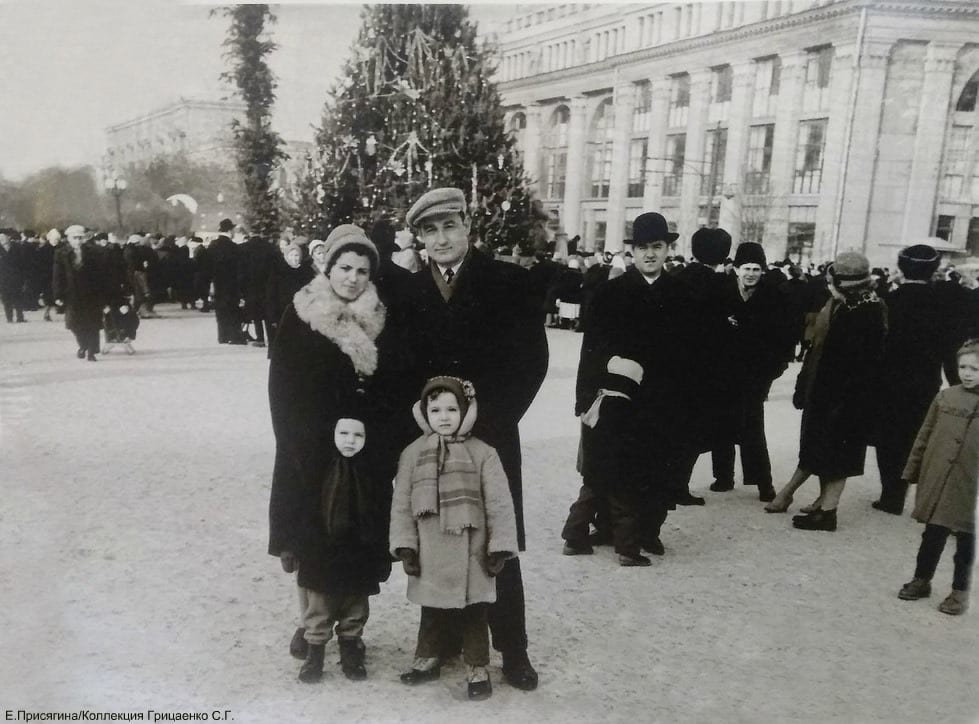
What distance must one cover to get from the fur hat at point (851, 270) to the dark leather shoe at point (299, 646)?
10.2ft

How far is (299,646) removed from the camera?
2621 mm

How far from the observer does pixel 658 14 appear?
318 centimetres

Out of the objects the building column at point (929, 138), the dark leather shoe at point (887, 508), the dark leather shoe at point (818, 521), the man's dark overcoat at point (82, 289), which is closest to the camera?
the building column at point (929, 138)

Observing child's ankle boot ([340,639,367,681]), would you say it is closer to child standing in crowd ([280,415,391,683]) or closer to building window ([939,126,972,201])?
child standing in crowd ([280,415,391,683])

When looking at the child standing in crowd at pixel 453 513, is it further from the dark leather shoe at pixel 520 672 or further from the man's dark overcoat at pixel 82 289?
the man's dark overcoat at pixel 82 289

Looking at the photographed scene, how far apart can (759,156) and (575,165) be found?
95 cm

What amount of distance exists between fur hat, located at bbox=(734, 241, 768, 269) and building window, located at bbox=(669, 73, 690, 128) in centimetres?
88

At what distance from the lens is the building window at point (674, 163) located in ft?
12.6

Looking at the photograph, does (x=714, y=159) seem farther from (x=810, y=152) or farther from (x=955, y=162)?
(x=955, y=162)

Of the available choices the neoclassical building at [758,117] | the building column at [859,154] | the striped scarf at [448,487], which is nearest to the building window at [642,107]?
the neoclassical building at [758,117]

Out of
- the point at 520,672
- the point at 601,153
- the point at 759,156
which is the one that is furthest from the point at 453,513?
the point at 759,156

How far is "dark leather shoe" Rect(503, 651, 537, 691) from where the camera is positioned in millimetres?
2543

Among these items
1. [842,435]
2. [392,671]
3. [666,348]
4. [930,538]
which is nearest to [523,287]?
[666,348]

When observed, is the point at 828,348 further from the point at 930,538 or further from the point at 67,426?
the point at 67,426
